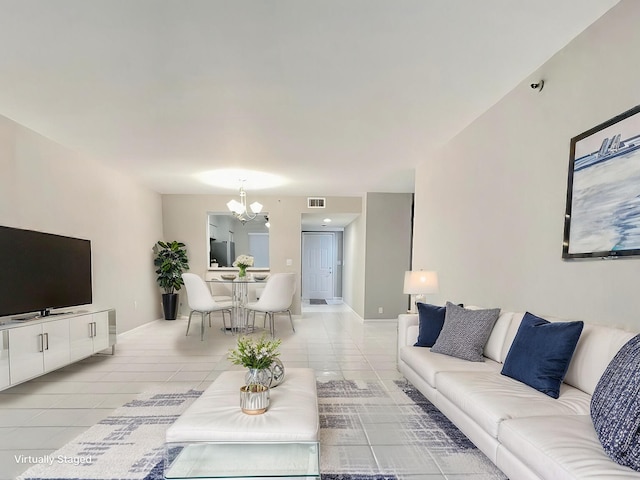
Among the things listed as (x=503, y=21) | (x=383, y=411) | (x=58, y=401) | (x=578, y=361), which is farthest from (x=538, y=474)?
(x=58, y=401)

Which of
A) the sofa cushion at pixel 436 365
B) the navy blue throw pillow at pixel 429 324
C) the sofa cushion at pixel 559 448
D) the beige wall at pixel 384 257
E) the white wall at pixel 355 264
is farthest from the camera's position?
the white wall at pixel 355 264

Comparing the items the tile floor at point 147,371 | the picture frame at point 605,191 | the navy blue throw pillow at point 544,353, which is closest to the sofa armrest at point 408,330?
the tile floor at point 147,371

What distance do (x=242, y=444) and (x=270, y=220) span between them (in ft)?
17.5

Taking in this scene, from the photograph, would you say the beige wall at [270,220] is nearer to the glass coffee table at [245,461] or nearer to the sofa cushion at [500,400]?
the sofa cushion at [500,400]

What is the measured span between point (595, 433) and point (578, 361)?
542 mm

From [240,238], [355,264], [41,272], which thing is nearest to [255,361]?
[41,272]

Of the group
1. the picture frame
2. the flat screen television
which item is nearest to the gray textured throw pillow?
the picture frame

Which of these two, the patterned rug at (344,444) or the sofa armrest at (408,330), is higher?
the sofa armrest at (408,330)

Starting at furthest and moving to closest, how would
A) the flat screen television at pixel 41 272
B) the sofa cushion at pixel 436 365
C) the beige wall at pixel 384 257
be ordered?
the beige wall at pixel 384 257 < the flat screen television at pixel 41 272 < the sofa cushion at pixel 436 365

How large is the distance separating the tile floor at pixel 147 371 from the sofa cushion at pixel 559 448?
48 centimetres

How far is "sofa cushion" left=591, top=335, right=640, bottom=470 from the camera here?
1.20m

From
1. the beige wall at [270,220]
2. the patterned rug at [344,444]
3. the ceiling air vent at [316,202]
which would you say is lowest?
the patterned rug at [344,444]

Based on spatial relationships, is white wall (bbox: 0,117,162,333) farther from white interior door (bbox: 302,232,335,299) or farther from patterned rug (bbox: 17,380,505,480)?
white interior door (bbox: 302,232,335,299)

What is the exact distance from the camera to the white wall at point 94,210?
315 centimetres
